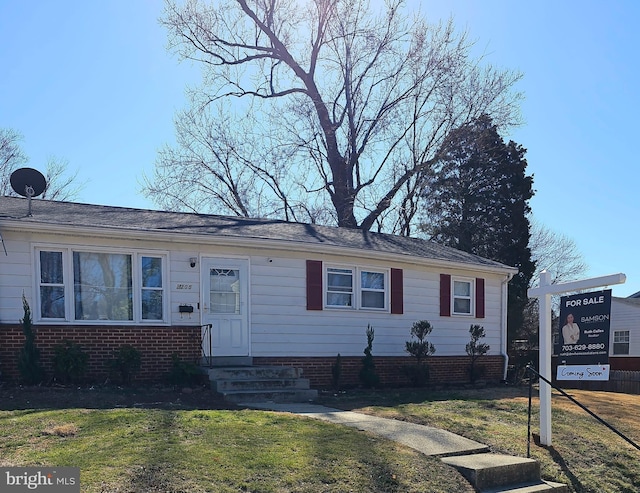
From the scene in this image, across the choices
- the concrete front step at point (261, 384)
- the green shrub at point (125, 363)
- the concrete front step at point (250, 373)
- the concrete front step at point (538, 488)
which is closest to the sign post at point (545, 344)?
the concrete front step at point (538, 488)

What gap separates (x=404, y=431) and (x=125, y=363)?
5427mm

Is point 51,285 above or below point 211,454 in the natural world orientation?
above

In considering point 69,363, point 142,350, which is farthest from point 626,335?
point 69,363

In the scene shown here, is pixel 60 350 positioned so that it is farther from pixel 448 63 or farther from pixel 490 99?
pixel 490 99

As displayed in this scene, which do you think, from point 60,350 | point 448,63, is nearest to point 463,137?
point 448,63

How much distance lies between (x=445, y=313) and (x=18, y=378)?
9.55 metres

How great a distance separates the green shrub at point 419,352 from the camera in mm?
12922

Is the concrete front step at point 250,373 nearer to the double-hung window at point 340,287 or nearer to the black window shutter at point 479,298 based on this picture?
the double-hung window at point 340,287

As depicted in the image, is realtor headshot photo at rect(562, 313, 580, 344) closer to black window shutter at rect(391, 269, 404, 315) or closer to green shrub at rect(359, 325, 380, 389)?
green shrub at rect(359, 325, 380, 389)

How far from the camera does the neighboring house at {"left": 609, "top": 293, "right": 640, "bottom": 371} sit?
76.8 ft

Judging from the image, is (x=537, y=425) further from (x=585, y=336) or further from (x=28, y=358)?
(x=28, y=358)

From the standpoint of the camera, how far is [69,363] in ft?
30.7

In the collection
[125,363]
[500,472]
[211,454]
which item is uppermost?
[125,363]

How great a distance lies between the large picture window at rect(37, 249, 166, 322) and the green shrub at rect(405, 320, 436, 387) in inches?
228
